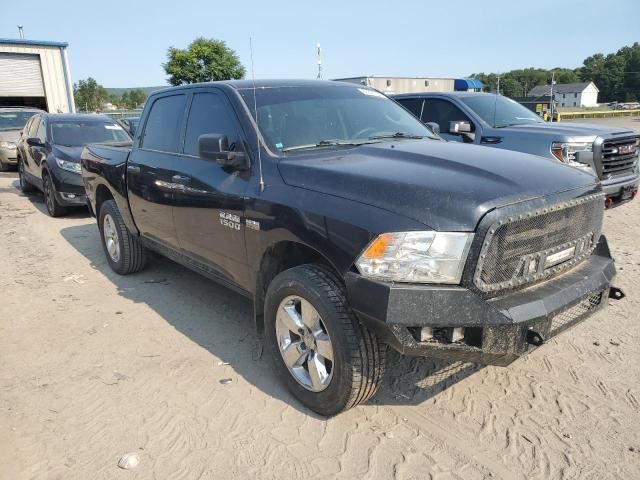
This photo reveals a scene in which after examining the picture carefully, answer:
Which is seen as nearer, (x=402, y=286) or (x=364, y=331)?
(x=402, y=286)

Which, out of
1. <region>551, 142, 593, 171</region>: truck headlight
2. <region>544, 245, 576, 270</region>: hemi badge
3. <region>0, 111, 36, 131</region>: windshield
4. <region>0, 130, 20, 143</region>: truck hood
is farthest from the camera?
<region>0, 111, 36, 131</region>: windshield

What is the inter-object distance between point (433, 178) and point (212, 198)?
169 cm

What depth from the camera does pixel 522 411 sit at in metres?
3.03

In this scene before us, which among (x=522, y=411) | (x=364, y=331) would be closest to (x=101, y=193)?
(x=364, y=331)

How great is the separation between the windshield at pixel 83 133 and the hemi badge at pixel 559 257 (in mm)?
8750

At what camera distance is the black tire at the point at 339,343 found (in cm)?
268

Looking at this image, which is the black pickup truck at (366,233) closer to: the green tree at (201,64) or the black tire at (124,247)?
the black tire at (124,247)

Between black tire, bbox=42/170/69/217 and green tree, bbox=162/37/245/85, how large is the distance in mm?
38034

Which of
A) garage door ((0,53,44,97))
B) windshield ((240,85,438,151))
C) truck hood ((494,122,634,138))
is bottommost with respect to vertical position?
truck hood ((494,122,634,138))

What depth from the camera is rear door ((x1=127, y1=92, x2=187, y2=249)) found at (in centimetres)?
434

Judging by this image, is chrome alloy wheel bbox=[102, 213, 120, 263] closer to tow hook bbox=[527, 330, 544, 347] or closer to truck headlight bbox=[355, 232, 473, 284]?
truck headlight bbox=[355, 232, 473, 284]

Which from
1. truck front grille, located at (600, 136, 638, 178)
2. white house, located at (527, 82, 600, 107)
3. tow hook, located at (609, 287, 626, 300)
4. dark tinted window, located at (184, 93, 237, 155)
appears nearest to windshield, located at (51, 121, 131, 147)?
dark tinted window, located at (184, 93, 237, 155)

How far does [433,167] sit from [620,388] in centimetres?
187

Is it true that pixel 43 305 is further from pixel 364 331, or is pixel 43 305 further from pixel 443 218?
pixel 443 218
